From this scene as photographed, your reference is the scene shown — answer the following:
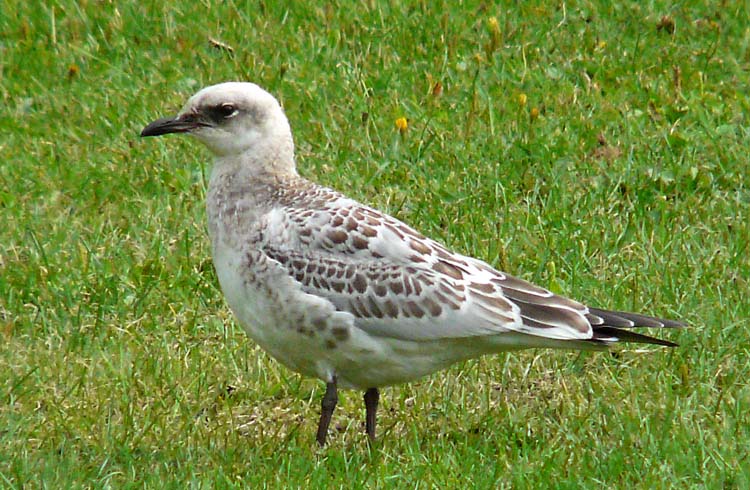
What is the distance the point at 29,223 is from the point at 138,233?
55 cm

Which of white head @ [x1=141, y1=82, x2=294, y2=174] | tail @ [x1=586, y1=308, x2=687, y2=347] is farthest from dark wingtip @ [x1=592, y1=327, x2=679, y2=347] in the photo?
white head @ [x1=141, y1=82, x2=294, y2=174]

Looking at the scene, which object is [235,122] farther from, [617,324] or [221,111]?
[617,324]

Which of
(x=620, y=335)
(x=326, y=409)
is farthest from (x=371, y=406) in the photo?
(x=620, y=335)

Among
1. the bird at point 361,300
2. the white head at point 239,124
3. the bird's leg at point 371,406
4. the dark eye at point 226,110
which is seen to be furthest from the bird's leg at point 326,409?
the dark eye at point 226,110

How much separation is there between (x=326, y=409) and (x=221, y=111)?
126 centimetres

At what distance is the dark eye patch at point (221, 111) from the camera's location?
5.72 metres

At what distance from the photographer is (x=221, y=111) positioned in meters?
5.73

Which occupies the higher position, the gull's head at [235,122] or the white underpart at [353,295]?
the gull's head at [235,122]

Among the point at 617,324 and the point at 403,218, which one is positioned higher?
the point at 617,324

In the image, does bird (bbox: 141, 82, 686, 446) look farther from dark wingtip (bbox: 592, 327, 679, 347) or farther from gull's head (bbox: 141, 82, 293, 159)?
gull's head (bbox: 141, 82, 293, 159)

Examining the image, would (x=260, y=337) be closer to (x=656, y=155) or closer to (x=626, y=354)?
(x=626, y=354)

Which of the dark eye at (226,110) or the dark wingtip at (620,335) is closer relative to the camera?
the dark wingtip at (620,335)

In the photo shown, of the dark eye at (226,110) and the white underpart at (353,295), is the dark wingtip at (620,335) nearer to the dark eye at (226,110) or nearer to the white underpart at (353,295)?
the white underpart at (353,295)

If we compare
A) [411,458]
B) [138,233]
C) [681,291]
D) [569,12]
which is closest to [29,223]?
[138,233]
